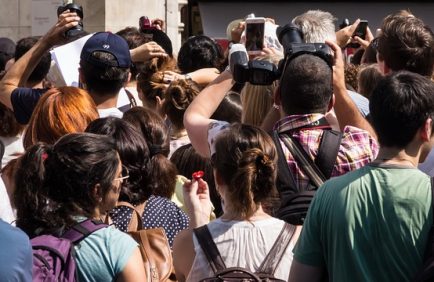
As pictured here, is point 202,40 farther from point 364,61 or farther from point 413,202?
point 413,202

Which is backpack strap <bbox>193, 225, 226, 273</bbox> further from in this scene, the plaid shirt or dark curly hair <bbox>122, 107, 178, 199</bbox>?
dark curly hair <bbox>122, 107, 178, 199</bbox>

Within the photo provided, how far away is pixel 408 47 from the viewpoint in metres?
5.32

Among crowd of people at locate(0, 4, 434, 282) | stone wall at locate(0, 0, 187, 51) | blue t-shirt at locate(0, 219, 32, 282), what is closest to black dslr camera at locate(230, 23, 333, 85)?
crowd of people at locate(0, 4, 434, 282)

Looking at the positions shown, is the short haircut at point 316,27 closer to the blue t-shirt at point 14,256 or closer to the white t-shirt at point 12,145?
the white t-shirt at point 12,145

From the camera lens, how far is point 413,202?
3.51 metres

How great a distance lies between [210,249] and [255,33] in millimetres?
1674

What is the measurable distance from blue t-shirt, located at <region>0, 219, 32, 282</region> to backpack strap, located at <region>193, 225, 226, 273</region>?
2.65ft

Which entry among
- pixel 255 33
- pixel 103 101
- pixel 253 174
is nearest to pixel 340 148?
pixel 253 174

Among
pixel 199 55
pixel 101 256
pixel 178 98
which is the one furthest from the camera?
pixel 199 55

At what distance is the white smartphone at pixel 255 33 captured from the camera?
211 inches

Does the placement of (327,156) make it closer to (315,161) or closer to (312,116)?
(315,161)

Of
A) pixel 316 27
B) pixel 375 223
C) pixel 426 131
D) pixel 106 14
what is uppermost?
pixel 426 131

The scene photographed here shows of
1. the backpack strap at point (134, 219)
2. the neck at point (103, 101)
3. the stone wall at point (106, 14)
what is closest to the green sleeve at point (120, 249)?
the backpack strap at point (134, 219)

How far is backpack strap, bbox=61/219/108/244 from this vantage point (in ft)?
12.6
